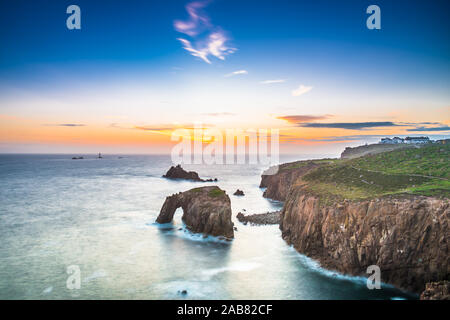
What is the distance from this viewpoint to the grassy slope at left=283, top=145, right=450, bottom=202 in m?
39.8

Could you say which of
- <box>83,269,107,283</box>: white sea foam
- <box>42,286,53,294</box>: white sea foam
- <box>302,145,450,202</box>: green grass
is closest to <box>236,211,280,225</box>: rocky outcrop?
<box>302,145,450,202</box>: green grass

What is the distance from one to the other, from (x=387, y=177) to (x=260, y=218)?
87.9 ft

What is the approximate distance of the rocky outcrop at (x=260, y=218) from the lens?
61.4m

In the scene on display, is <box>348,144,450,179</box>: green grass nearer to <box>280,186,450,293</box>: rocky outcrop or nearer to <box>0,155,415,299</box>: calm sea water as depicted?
<box>280,186,450,293</box>: rocky outcrop

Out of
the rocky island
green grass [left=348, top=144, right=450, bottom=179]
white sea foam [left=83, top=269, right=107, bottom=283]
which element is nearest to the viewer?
the rocky island

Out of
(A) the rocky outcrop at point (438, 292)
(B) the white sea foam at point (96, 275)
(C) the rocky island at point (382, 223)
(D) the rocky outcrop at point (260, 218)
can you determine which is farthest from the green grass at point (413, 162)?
(B) the white sea foam at point (96, 275)

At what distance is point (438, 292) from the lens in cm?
2580

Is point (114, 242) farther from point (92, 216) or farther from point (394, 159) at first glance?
point (394, 159)

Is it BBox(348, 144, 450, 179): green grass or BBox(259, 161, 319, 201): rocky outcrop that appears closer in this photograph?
BBox(348, 144, 450, 179): green grass

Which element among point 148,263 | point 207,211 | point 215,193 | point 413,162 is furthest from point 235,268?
point 413,162
